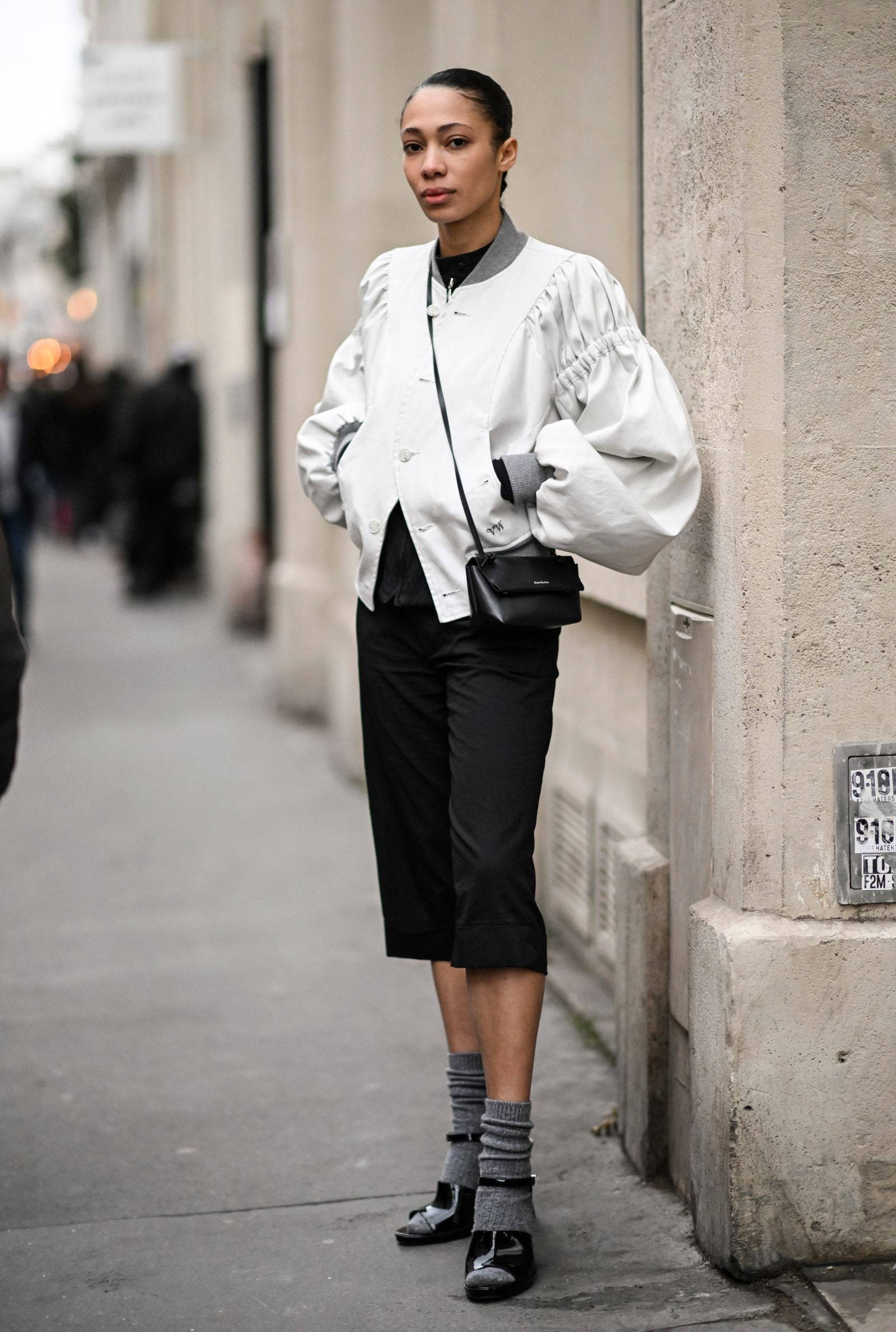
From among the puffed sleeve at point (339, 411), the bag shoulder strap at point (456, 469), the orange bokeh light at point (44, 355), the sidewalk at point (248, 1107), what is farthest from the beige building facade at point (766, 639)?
the orange bokeh light at point (44, 355)

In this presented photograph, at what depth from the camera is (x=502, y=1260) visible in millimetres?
3379

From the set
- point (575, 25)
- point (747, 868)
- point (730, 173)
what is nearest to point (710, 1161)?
point (747, 868)

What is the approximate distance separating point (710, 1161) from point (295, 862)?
3708 millimetres

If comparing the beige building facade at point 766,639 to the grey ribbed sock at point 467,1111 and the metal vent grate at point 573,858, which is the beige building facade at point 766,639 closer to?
the grey ribbed sock at point 467,1111

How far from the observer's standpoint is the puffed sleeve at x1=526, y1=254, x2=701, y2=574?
3221mm

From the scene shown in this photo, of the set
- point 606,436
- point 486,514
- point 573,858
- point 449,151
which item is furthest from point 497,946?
point 573,858

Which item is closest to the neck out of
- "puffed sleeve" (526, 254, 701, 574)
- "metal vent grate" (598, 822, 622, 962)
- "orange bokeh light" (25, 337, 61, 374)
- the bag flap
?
"puffed sleeve" (526, 254, 701, 574)

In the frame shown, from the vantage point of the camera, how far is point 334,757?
352 inches

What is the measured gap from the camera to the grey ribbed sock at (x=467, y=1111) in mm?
3672

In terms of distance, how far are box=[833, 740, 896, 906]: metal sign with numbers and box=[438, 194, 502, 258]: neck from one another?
114 cm

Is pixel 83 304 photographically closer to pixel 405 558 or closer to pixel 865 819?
pixel 405 558

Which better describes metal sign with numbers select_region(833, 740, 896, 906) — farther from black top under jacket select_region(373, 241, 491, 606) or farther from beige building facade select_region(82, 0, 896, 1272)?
black top under jacket select_region(373, 241, 491, 606)

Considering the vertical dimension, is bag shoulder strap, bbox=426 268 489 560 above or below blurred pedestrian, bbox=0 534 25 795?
above

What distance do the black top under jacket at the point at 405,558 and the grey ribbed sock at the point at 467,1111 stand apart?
936mm
